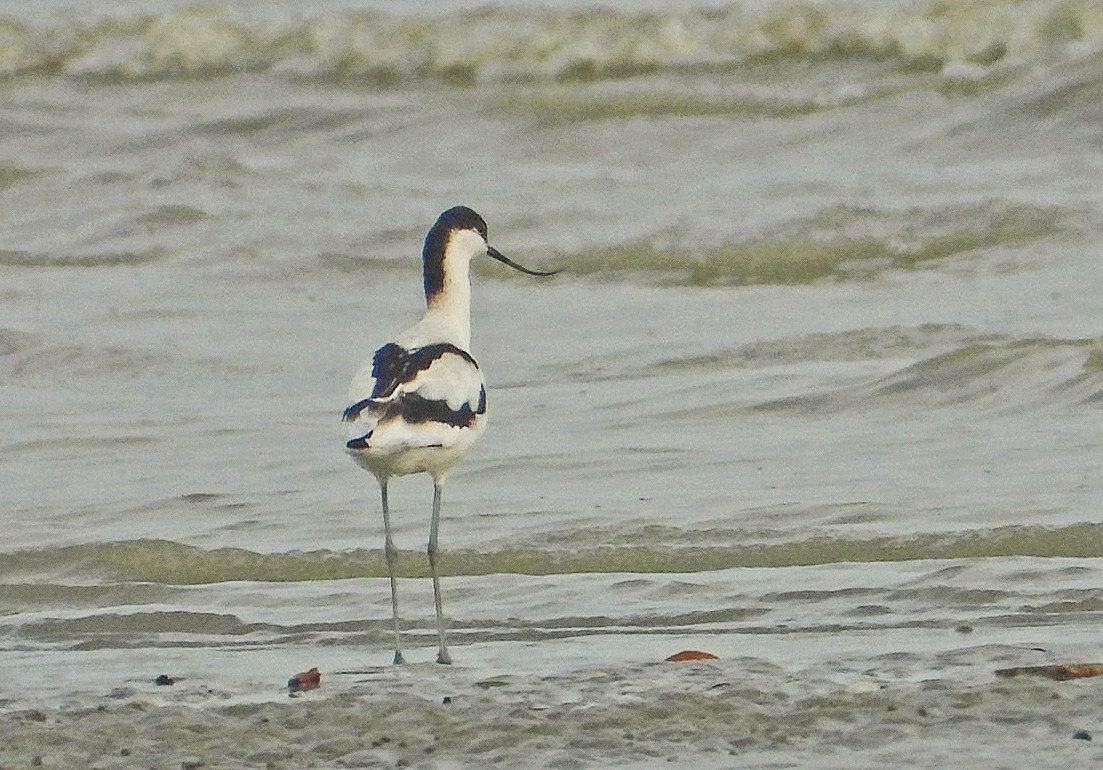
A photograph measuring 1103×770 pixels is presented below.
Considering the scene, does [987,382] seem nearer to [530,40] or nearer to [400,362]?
[400,362]

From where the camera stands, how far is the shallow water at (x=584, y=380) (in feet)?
18.5

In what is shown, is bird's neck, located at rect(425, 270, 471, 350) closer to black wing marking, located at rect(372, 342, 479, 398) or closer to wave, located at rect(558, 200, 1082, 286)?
black wing marking, located at rect(372, 342, 479, 398)

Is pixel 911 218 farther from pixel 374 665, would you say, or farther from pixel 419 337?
pixel 374 665

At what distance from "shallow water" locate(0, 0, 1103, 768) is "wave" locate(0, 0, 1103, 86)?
49mm

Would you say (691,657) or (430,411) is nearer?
(691,657)

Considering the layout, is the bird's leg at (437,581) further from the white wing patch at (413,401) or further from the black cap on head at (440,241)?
the black cap on head at (440,241)

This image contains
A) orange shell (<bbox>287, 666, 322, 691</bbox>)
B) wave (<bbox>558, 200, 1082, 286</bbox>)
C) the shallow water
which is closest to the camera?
the shallow water

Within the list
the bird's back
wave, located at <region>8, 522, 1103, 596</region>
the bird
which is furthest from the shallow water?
the bird's back

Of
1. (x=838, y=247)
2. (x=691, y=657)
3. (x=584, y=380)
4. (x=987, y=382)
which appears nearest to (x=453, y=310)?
(x=691, y=657)

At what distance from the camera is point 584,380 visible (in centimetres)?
1063

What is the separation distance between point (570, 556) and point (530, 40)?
42.1 feet

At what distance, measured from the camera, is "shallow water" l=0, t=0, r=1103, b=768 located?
5.62 meters

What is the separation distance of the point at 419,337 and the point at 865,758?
3074mm

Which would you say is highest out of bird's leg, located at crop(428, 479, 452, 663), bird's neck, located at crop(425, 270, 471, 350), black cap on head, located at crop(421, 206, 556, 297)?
black cap on head, located at crop(421, 206, 556, 297)
